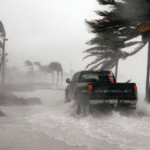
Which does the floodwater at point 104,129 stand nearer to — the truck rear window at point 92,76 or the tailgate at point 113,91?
the tailgate at point 113,91

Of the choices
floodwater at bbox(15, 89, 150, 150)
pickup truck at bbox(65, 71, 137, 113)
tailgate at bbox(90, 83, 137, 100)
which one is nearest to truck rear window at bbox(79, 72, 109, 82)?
floodwater at bbox(15, 89, 150, 150)

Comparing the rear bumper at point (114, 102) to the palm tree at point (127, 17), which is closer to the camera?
the rear bumper at point (114, 102)

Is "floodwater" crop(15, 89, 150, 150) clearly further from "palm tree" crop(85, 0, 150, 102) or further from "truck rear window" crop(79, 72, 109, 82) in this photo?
"palm tree" crop(85, 0, 150, 102)

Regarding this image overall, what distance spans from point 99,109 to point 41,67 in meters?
77.2

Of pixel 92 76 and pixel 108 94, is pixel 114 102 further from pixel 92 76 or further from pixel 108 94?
pixel 92 76

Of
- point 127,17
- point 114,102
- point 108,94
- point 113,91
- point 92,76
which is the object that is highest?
point 127,17

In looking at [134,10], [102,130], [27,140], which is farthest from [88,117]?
[134,10]

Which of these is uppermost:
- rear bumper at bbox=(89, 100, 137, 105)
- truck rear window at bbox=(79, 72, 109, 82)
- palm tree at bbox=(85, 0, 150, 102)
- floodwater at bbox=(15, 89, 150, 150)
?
palm tree at bbox=(85, 0, 150, 102)

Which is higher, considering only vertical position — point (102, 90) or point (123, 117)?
point (102, 90)

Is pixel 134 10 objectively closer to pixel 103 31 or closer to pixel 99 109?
pixel 103 31

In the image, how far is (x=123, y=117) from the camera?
704 cm

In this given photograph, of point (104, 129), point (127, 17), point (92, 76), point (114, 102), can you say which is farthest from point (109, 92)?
point (127, 17)

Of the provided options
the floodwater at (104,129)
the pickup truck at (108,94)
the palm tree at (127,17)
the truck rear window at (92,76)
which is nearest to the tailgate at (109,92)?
the pickup truck at (108,94)

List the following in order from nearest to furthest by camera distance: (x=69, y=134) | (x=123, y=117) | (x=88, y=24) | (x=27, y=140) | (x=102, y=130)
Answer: (x=27, y=140) → (x=69, y=134) → (x=102, y=130) → (x=123, y=117) → (x=88, y=24)
